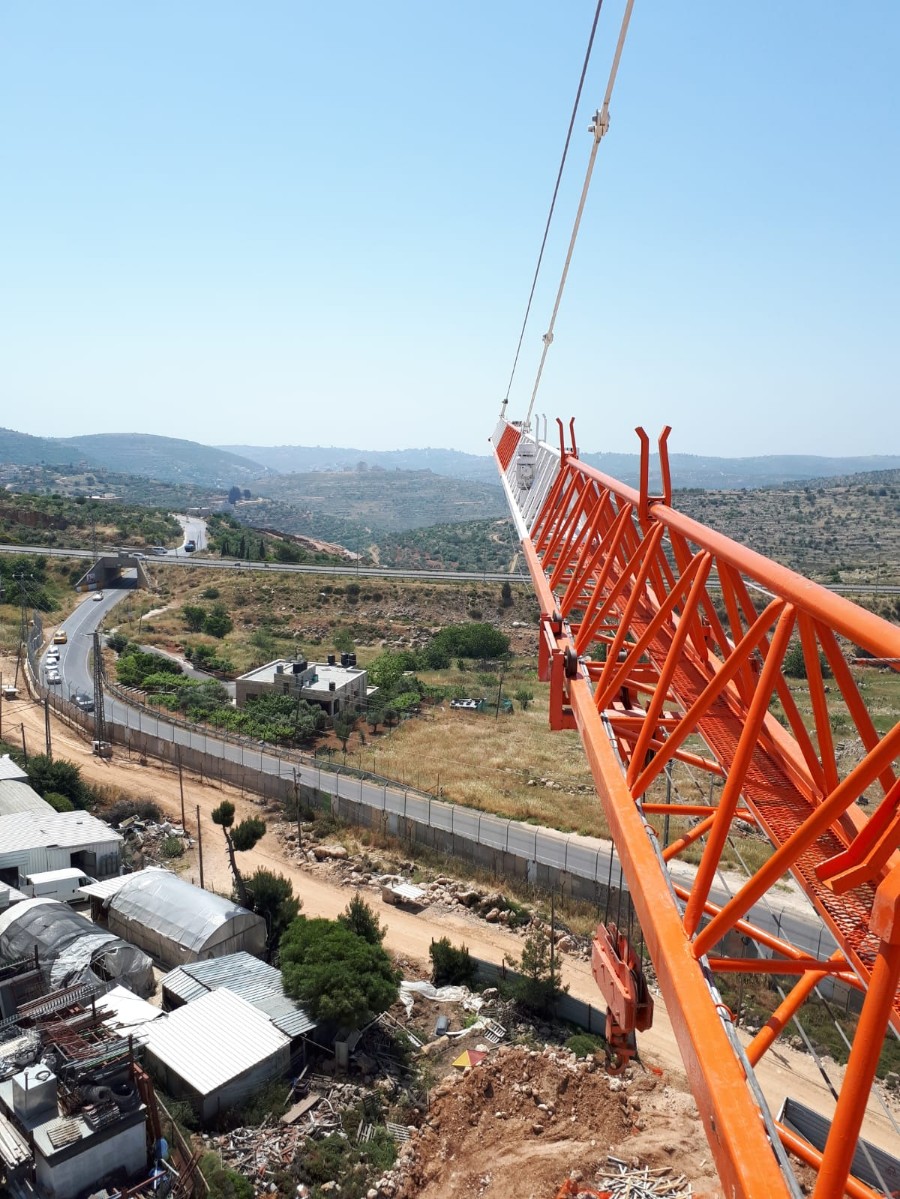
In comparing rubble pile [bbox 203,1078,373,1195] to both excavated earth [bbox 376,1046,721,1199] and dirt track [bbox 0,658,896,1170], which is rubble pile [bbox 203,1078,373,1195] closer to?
excavated earth [bbox 376,1046,721,1199]

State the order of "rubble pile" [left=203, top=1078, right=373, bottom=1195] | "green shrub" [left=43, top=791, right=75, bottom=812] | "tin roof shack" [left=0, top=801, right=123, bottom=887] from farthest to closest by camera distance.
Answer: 1. "green shrub" [left=43, top=791, right=75, bottom=812]
2. "tin roof shack" [left=0, top=801, right=123, bottom=887]
3. "rubble pile" [left=203, top=1078, right=373, bottom=1195]

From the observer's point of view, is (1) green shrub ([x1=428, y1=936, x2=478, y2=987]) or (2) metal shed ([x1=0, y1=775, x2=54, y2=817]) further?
(2) metal shed ([x1=0, y1=775, x2=54, y2=817])

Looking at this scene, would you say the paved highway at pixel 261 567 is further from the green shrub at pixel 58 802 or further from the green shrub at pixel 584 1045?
the green shrub at pixel 584 1045

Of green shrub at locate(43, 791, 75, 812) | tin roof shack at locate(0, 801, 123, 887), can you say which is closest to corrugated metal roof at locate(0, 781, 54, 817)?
green shrub at locate(43, 791, 75, 812)

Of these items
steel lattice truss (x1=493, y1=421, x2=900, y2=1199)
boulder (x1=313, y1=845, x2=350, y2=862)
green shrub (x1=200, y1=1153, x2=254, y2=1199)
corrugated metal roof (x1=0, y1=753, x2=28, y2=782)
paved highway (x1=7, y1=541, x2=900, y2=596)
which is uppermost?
steel lattice truss (x1=493, y1=421, x2=900, y2=1199)

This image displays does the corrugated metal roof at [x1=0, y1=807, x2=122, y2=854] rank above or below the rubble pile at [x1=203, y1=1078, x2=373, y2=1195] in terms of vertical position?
above

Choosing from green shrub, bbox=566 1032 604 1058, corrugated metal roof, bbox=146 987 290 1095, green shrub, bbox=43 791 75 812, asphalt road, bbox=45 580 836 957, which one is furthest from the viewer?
green shrub, bbox=43 791 75 812

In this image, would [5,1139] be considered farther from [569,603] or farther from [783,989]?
[783,989]

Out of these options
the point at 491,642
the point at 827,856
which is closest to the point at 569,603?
the point at 827,856
